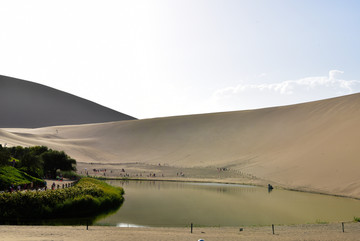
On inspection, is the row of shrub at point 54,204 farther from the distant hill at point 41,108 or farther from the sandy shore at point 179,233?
the distant hill at point 41,108

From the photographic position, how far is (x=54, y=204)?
2400cm

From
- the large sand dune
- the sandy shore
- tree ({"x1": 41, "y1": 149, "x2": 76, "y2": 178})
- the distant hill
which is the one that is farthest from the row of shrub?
the distant hill

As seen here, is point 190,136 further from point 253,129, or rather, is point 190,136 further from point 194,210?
point 194,210

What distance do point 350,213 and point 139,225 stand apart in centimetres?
1524

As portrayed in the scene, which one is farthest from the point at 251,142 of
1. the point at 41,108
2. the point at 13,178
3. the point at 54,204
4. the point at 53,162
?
the point at 41,108

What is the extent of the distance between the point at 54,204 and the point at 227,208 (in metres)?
12.5

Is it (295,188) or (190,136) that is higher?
(190,136)

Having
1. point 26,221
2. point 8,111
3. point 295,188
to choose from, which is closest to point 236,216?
point 26,221

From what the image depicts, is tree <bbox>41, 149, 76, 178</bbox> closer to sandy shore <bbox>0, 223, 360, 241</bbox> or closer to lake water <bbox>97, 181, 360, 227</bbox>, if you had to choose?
lake water <bbox>97, 181, 360, 227</bbox>

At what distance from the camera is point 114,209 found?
90.9 feet

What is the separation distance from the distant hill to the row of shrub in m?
133

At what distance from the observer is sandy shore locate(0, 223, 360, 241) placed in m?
16.8

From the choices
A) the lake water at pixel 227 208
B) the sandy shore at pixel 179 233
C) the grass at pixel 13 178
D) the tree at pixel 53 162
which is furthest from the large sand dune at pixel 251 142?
the grass at pixel 13 178

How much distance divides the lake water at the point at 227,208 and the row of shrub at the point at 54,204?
66.0 inches
